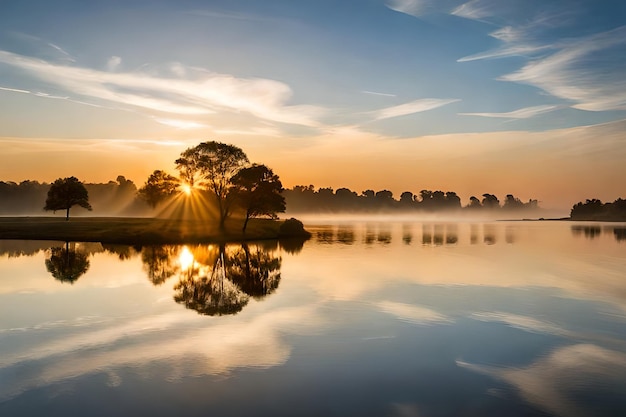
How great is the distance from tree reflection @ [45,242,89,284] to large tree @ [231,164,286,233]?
41051mm

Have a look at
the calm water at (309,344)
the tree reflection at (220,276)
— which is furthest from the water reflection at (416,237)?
the calm water at (309,344)

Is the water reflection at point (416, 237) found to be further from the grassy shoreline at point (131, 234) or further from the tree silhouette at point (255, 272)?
the tree silhouette at point (255, 272)

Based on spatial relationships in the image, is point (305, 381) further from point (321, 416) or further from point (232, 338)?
point (232, 338)

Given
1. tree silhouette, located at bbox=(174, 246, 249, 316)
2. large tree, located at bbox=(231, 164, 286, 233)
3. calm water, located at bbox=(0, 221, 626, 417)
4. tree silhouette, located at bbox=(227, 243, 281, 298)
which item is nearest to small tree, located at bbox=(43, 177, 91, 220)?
large tree, located at bbox=(231, 164, 286, 233)

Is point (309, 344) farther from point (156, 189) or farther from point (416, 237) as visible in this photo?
point (156, 189)

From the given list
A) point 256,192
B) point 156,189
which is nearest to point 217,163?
point 256,192

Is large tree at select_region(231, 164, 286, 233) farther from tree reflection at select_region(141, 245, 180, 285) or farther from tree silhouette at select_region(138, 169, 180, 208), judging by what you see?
tree silhouette at select_region(138, 169, 180, 208)

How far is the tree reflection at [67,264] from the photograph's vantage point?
150ft

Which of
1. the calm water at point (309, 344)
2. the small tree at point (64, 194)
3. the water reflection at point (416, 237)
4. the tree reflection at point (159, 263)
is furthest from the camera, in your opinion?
the small tree at point (64, 194)

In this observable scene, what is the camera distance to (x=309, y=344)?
76.0 feet

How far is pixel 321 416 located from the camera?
14859mm

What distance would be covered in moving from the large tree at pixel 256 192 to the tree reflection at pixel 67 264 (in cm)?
4105

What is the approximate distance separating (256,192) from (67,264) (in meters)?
54.3

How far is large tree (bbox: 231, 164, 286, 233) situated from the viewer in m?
106
